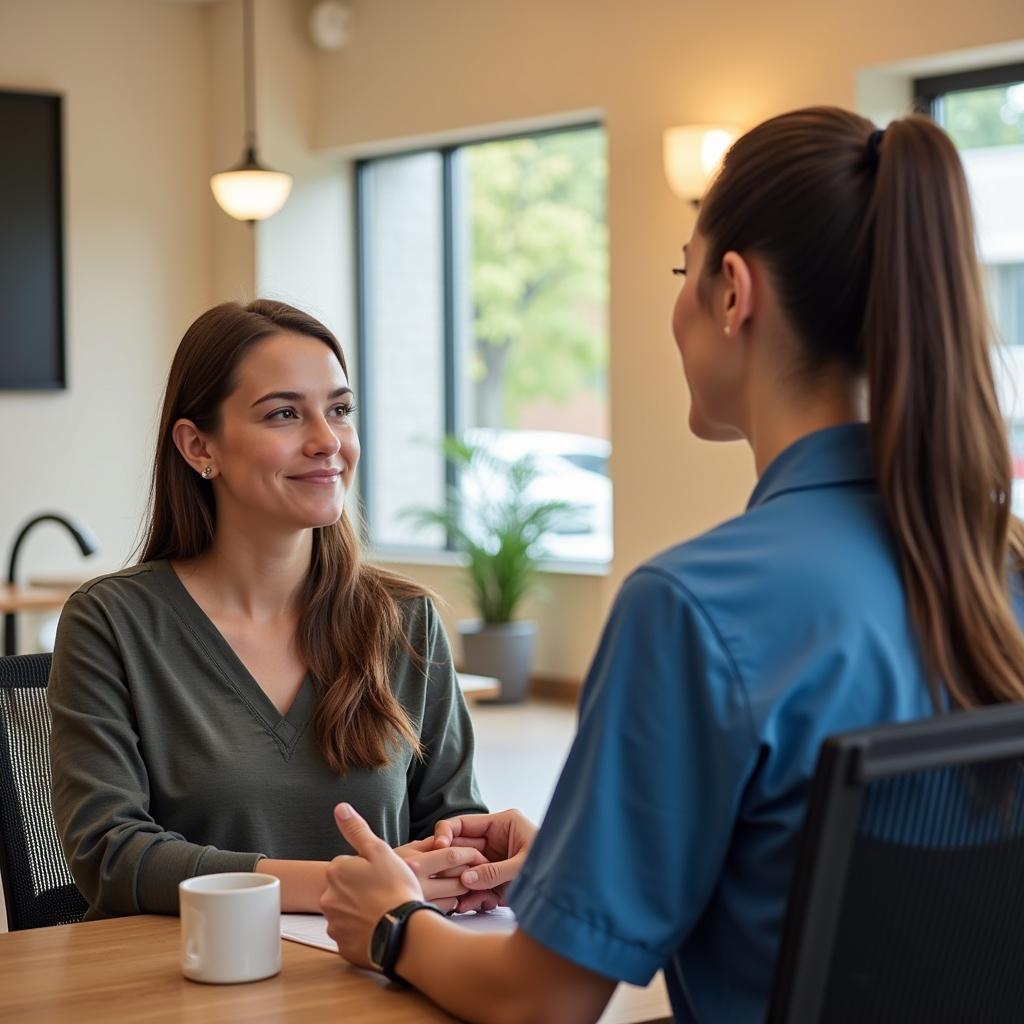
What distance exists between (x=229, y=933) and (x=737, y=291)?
629mm

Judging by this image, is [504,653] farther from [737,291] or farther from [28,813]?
[737,291]

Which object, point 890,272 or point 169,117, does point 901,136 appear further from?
point 169,117

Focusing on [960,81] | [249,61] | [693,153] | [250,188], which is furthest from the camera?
[249,61]

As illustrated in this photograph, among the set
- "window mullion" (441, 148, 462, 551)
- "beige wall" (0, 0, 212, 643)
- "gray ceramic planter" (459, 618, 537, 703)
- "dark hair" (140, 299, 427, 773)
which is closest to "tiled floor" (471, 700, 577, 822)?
"gray ceramic planter" (459, 618, 537, 703)

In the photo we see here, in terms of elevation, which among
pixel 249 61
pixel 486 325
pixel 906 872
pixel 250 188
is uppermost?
pixel 249 61

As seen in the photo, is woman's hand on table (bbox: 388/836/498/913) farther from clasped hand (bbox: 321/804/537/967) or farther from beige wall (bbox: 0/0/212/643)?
beige wall (bbox: 0/0/212/643)

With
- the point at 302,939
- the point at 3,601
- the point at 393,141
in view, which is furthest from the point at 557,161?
the point at 302,939

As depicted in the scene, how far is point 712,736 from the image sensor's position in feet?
3.16

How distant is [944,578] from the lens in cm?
100

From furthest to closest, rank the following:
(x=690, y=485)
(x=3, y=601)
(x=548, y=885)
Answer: (x=690, y=485), (x=3, y=601), (x=548, y=885)

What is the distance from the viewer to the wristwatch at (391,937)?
4.00ft

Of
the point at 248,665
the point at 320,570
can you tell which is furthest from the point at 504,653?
the point at 248,665

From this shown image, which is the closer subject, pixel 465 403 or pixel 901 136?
pixel 901 136

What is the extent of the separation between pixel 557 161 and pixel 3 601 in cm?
322
